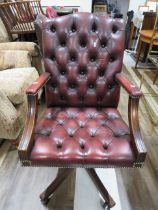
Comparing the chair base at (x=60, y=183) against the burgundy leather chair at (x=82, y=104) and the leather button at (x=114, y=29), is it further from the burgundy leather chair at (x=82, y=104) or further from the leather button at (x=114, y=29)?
the leather button at (x=114, y=29)

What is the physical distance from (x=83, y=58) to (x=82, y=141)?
1.68 ft

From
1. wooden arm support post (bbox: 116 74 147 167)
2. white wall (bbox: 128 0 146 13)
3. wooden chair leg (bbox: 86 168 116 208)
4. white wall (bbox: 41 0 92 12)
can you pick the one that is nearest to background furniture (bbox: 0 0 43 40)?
wooden arm support post (bbox: 116 74 147 167)

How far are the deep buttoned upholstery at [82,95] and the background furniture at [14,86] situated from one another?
353 millimetres

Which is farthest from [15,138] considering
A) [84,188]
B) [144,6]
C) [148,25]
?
→ [144,6]

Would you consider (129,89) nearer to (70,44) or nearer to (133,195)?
(70,44)

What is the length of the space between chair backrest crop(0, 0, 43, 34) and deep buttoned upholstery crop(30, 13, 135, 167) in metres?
1.16

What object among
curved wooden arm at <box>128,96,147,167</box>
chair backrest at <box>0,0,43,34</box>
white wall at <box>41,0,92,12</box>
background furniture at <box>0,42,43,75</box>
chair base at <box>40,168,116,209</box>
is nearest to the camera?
curved wooden arm at <box>128,96,147,167</box>

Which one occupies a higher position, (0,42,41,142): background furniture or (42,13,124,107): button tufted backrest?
(42,13,124,107): button tufted backrest

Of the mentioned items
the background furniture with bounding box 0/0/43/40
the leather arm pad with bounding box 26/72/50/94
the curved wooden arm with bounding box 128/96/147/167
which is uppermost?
the background furniture with bounding box 0/0/43/40

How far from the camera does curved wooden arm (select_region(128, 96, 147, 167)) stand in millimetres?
774

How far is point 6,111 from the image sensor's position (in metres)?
1.25

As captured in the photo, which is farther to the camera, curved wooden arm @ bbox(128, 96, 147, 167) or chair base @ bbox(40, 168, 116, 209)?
chair base @ bbox(40, 168, 116, 209)

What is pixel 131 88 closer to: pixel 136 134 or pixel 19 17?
pixel 136 134

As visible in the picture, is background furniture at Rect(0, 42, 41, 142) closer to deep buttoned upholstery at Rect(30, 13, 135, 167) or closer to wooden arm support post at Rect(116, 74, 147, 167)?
deep buttoned upholstery at Rect(30, 13, 135, 167)
